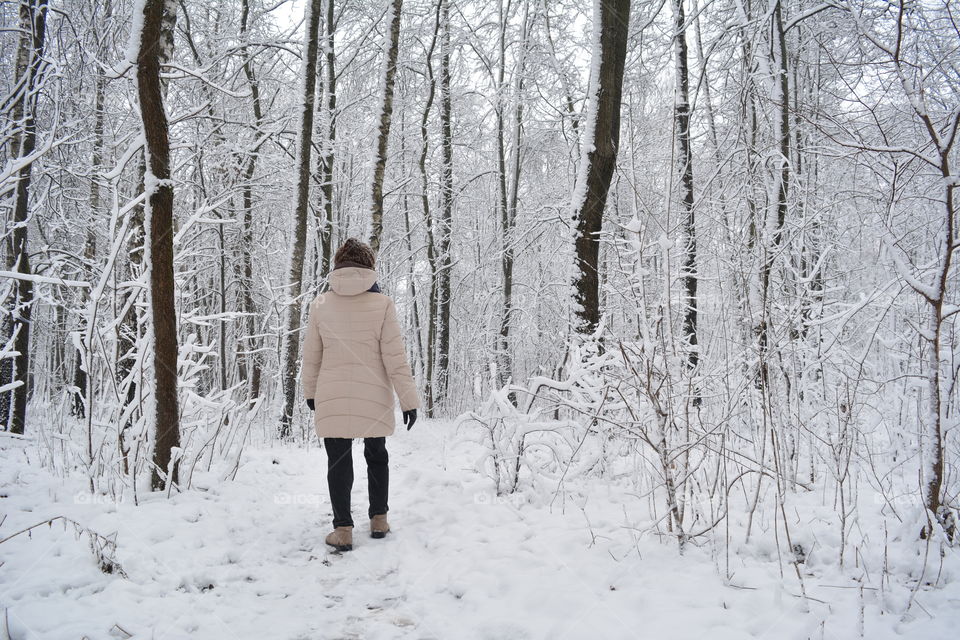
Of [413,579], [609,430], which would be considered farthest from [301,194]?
[413,579]

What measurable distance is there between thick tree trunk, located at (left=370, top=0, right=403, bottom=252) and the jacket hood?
4.44 m

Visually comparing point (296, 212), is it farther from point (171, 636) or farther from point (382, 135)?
point (171, 636)

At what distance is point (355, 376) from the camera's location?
11.5ft

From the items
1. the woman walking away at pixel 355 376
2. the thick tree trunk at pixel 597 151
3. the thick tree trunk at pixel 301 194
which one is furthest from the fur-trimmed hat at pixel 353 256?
the thick tree trunk at pixel 301 194

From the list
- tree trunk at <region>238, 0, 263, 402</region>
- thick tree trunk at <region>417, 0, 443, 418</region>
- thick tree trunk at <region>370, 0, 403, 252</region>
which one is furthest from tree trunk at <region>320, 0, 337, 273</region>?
thick tree trunk at <region>370, 0, 403, 252</region>

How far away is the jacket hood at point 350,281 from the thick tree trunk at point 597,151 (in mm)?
2380

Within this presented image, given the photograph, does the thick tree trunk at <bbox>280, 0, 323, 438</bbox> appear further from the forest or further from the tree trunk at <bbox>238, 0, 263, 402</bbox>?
the tree trunk at <bbox>238, 0, 263, 402</bbox>

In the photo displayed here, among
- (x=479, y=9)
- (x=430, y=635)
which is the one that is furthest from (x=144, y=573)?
(x=479, y=9)

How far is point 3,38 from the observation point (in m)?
8.90

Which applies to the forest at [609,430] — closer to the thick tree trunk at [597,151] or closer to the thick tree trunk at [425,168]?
the thick tree trunk at [597,151]

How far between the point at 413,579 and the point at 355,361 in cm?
142

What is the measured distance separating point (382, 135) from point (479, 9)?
19.0 ft

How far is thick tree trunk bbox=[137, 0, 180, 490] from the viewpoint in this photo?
11.7ft

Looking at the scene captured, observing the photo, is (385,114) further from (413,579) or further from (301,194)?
(413,579)
